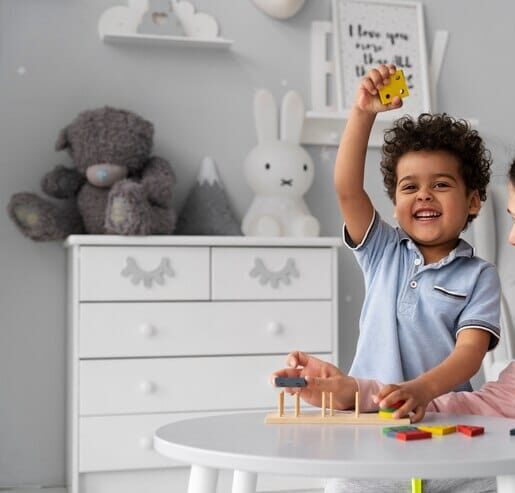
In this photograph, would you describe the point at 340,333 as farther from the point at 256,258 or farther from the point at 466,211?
the point at 466,211

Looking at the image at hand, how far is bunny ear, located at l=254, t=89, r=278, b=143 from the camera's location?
2.53 meters

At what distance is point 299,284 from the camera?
2.29 m

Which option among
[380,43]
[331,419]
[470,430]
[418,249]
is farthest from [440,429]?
[380,43]

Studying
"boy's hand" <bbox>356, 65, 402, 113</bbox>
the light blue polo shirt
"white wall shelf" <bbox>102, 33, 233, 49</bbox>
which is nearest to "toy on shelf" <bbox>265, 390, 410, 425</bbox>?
the light blue polo shirt

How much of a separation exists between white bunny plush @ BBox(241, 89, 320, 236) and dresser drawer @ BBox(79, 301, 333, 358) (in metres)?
0.24

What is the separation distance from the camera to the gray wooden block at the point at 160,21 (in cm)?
244

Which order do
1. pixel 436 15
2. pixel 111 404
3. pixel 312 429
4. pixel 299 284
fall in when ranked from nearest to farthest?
1. pixel 312 429
2. pixel 111 404
3. pixel 299 284
4. pixel 436 15

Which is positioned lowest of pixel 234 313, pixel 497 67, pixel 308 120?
pixel 234 313

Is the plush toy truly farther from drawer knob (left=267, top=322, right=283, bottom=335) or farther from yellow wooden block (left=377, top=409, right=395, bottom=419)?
yellow wooden block (left=377, top=409, right=395, bottom=419)

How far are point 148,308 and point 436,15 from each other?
1.29 metres

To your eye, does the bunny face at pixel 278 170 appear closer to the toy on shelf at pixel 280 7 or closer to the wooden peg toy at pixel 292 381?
the toy on shelf at pixel 280 7

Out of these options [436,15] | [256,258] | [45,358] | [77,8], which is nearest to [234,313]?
[256,258]

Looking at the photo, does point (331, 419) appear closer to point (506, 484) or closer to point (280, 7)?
point (506, 484)

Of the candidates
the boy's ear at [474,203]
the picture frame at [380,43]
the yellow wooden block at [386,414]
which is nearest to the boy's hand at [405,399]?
the yellow wooden block at [386,414]
